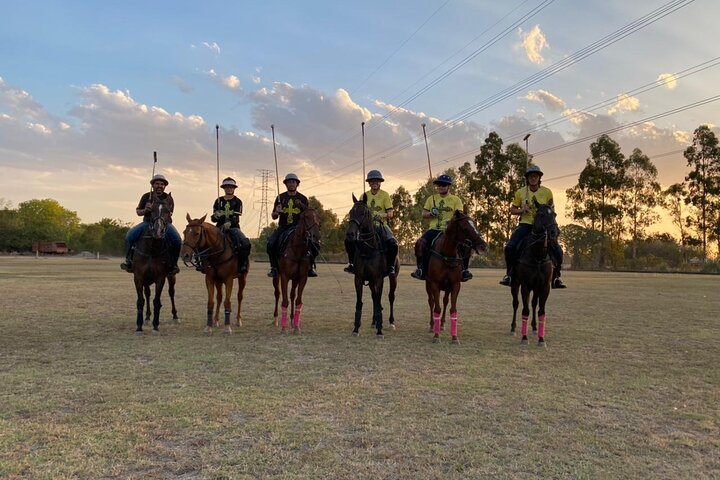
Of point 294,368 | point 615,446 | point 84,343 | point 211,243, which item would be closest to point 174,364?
point 294,368

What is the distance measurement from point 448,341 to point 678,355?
13.7ft

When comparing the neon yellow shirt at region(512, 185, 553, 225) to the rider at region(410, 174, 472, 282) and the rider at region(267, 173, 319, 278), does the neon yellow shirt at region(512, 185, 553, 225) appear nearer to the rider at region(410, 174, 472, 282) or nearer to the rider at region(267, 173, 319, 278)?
the rider at region(410, 174, 472, 282)

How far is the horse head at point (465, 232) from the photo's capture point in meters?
9.67

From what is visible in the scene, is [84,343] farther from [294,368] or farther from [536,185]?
[536,185]

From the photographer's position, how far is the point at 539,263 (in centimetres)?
991

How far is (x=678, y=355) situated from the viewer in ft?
29.1

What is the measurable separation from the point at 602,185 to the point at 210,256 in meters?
59.3

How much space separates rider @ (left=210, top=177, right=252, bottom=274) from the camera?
11.7m

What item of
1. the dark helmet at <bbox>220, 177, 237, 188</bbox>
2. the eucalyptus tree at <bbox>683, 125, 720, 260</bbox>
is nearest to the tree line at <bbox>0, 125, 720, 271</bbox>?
the eucalyptus tree at <bbox>683, 125, 720, 260</bbox>

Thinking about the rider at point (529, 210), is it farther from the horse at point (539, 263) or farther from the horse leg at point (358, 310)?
the horse leg at point (358, 310)

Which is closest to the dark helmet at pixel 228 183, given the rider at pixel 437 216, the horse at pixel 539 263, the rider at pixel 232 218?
the rider at pixel 232 218

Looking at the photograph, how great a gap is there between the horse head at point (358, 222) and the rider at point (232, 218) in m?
2.82

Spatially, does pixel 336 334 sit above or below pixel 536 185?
below

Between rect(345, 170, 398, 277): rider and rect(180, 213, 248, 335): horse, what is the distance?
274cm
